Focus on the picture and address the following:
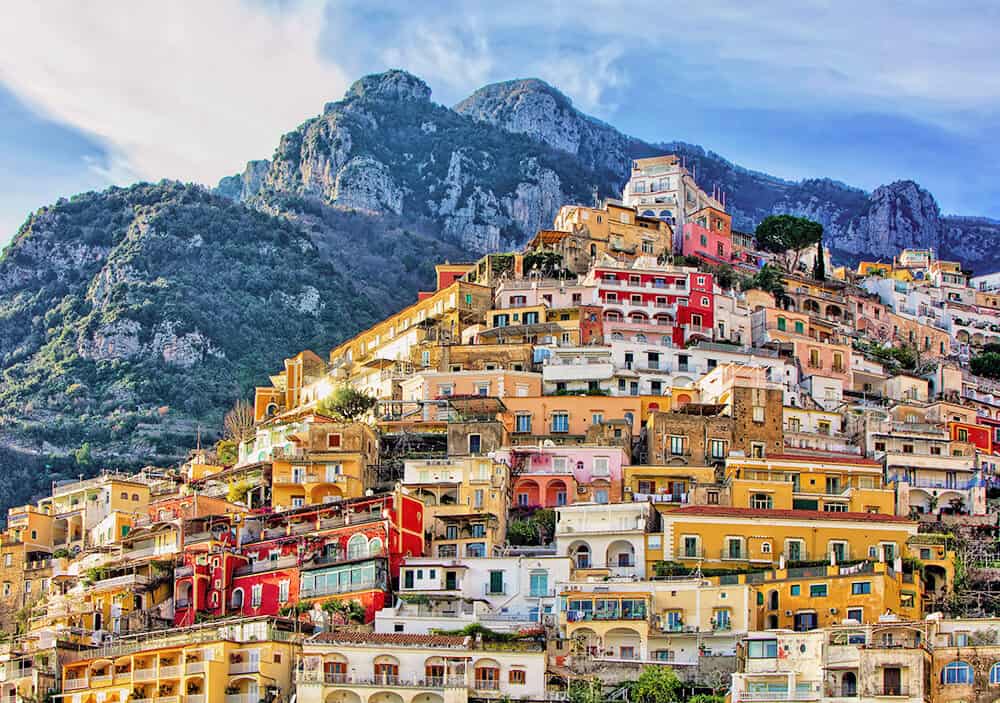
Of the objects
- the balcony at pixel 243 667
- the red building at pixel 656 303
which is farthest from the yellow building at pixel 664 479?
the balcony at pixel 243 667

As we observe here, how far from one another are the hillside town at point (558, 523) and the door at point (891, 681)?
0.46ft

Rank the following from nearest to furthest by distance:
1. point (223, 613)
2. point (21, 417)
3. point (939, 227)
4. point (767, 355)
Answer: point (223, 613) < point (767, 355) < point (21, 417) < point (939, 227)

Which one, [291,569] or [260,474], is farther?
[260,474]

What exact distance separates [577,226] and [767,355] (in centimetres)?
2066

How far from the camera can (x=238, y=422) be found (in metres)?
112

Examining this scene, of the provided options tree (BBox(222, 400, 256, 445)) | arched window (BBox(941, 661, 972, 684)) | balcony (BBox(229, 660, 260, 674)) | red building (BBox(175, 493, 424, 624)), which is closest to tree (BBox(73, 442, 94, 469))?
tree (BBox(222, 400, 256, 445))

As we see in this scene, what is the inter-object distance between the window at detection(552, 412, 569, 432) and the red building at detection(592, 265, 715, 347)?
12814 millimetres

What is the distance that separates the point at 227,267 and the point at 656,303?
56.5m

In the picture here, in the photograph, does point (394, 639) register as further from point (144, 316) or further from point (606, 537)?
point (144, 316)

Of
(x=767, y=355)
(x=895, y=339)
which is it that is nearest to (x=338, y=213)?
(x=895, y=339)

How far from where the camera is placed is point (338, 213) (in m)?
180

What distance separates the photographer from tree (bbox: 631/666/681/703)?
60.7m

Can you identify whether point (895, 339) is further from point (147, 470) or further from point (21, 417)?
point (21, 417)

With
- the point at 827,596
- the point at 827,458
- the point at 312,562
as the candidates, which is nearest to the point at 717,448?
the point at 827,458
